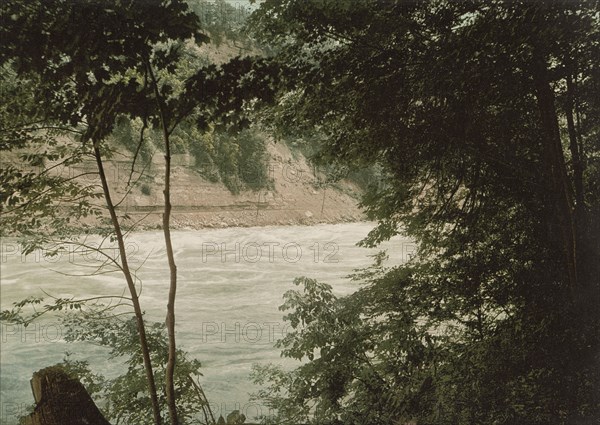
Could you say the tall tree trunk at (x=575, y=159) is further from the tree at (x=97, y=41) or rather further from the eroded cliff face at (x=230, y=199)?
the eroded cliff face at (x=230, y=199)

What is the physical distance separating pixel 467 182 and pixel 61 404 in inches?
130

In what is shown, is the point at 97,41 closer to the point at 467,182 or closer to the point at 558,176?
the point at 467,182

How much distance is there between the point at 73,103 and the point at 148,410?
9.06 ft

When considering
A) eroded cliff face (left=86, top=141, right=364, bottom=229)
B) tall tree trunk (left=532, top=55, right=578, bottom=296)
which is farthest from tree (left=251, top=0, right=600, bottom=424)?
eroded cliff face (left=86, top=141, right=364, bottom=229)

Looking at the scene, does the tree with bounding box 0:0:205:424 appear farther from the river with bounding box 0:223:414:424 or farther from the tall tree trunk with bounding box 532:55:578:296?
the tall tree trunk with bounding box 532:55:578:296

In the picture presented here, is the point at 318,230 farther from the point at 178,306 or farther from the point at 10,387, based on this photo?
the point at 10,387

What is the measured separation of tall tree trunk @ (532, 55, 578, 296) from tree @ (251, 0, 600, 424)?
0.01 metres

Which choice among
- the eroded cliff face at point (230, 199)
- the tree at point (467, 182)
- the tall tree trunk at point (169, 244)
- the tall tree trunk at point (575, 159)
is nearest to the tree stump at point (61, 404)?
the tall tree trunk at point (169, 244)

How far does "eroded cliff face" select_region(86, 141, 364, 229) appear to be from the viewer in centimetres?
2280

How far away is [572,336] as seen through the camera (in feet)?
10.5

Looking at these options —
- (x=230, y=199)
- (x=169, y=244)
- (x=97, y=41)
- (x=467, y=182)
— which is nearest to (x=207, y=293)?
(x=467, y=182)

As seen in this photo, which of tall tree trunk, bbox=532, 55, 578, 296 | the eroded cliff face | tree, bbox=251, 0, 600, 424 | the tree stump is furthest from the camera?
the eroded cliff face

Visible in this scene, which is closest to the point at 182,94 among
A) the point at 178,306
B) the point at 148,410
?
the point at 148,410

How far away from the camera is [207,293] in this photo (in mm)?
11219
